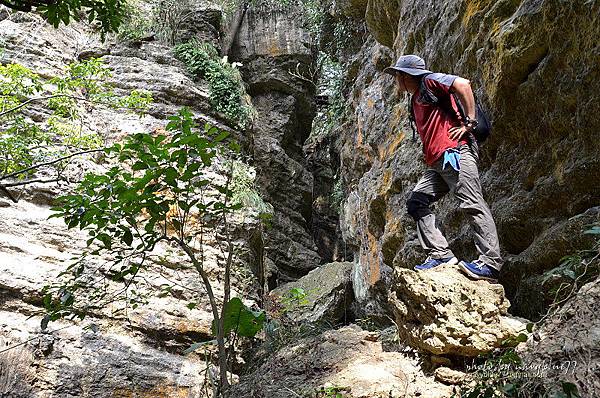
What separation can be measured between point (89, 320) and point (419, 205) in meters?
4.93

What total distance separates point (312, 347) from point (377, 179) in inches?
115

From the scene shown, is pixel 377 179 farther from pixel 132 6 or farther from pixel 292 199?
pixel 132 6

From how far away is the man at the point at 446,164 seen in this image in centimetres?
376

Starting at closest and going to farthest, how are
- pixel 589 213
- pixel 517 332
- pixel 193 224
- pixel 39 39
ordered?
pixel 517 332, pixel 589 213, pixel 193 224, pixel 39 39

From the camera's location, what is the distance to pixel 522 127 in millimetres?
4258

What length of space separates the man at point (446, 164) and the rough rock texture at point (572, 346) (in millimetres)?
646

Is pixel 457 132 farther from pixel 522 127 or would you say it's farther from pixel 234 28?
pixel 234 28

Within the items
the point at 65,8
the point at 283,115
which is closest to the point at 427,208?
the point at 65,8

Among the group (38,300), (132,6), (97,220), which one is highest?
(132,6)

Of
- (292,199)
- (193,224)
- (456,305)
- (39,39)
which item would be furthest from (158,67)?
(456,305)

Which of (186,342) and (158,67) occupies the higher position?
(158,67)

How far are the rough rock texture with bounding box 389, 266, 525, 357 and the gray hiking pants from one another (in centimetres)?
25

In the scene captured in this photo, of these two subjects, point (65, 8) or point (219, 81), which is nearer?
point (65, 8)

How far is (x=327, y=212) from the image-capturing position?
15.6 metres
